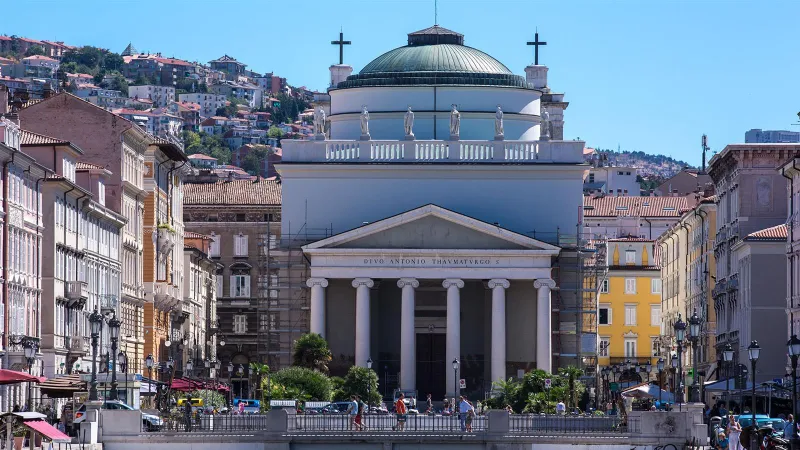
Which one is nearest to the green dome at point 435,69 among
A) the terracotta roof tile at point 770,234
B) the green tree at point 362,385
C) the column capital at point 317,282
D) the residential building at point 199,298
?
the column capital at point 317,282

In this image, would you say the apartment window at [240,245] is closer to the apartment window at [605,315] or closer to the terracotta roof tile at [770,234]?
the apartment window at [605,315]

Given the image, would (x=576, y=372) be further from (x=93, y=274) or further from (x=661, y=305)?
(x=661, y=305)

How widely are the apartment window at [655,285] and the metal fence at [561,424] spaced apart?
296 feet

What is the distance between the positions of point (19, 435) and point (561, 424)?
693 inches

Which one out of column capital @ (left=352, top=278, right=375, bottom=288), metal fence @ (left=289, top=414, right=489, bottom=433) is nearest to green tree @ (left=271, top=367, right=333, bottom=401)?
column capital @ (left=352, top=278, right=375, bottom=288)

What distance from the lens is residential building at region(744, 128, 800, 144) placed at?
11494 cm

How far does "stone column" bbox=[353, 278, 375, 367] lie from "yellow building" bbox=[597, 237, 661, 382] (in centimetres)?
5392

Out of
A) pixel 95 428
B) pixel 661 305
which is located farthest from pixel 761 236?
pixel 661 305

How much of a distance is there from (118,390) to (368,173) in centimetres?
3373

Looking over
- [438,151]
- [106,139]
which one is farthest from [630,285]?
[106,139]

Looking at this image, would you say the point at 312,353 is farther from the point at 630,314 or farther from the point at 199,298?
the point at 630,314

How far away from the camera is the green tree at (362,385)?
94812mm

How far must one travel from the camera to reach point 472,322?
4444 inches

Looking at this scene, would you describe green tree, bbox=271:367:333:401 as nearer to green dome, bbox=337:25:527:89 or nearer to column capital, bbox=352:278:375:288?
column capital, bbox=352:278:375:288
